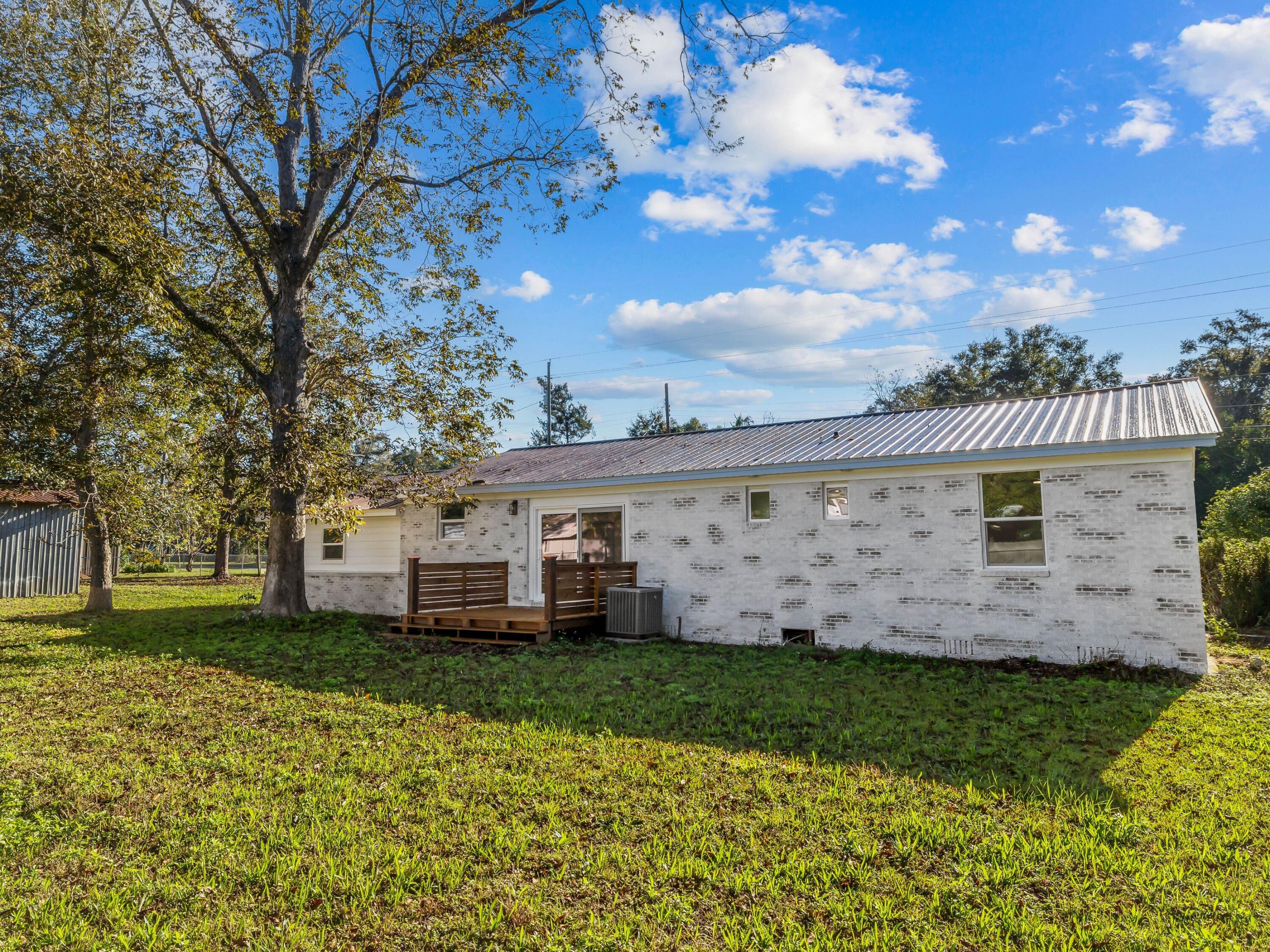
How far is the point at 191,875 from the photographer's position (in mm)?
3766

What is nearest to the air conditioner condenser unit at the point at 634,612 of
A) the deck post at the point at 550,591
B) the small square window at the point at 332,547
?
the deck post at the point at 550,591

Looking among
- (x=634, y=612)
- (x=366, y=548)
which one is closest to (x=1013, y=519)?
(x=634, y=612)

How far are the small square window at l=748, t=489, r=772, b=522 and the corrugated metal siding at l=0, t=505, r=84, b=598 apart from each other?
64.6 ft

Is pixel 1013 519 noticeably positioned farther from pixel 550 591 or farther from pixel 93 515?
pixel 93 515

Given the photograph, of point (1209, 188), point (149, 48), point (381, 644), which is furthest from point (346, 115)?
point (1209, 188)

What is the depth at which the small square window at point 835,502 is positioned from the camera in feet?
37.7

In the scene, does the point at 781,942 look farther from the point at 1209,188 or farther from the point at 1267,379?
the point at 1267,379

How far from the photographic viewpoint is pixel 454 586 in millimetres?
13781

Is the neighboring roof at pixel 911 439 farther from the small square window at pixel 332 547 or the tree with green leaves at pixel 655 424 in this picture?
the tree with green leaves at pixel 655 424

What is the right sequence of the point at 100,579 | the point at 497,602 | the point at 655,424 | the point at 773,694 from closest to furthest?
the point at 773,694
the point at 497,602
the point at 100,579
the point at 655,424

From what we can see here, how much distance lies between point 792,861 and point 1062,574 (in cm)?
761

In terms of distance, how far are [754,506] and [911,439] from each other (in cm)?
271

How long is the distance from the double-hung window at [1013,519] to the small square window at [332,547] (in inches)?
552

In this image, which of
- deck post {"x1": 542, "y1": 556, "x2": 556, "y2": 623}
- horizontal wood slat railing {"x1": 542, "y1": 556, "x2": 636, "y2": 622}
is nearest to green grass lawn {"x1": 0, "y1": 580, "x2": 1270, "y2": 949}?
deck post {"x1": 542, "y1": 556, "x2": 556, "y2": 623}
